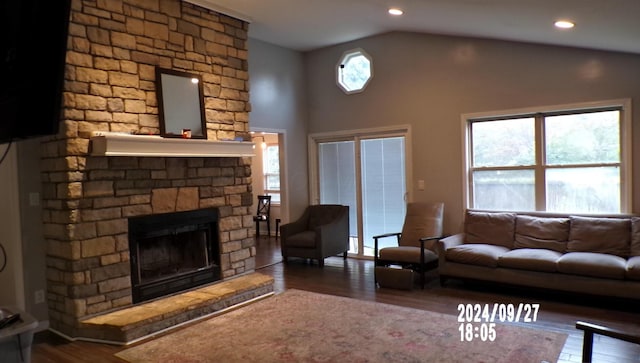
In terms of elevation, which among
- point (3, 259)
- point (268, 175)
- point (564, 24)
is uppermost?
point (564, 24)

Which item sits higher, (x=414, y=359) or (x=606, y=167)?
(x=606, y=167)

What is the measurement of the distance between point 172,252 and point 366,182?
311cm

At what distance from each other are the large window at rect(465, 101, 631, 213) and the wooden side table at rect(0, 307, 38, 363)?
4.91 metres

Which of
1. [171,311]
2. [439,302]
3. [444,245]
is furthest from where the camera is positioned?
[444,245]

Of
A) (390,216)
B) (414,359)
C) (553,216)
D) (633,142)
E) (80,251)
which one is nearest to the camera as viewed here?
(414,359)

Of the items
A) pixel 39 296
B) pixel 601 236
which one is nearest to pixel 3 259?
pixel 39 296

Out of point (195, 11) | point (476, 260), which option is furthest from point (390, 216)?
point (195, 11)

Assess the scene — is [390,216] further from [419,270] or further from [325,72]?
[325,72]

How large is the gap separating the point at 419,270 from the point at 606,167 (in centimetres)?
234

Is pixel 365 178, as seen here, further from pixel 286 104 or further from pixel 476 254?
pixel 476 254

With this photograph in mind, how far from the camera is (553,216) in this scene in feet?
16.5

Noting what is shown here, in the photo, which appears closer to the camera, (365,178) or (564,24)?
(564,24)

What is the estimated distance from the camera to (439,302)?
4508 mm

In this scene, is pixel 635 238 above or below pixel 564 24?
below
